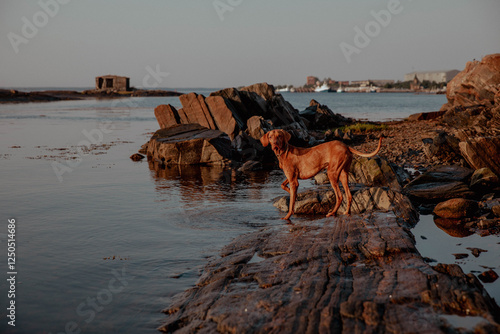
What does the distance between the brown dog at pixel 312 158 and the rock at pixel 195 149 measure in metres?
12.4

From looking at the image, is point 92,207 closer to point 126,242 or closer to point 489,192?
point 126,242

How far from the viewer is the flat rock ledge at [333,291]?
210 inches

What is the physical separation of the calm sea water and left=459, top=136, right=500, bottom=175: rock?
6.19 meters

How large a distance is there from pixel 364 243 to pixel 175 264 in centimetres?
384

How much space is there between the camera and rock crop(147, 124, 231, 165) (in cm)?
2331

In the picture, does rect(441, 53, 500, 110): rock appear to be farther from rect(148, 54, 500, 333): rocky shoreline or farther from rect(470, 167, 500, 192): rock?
rect(470, 167, 500, 192): rock

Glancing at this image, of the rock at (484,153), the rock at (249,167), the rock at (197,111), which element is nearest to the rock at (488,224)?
the rock at (484,153)

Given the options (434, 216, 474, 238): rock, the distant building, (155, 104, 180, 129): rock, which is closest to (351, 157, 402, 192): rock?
(434, 216, 474, 238): rock

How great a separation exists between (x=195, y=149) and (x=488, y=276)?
17566mm

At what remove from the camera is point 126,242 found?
10.6 m

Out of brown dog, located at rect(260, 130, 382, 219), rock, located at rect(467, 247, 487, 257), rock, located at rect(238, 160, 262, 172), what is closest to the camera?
rock, located at rect(467, 247, 487, 257)

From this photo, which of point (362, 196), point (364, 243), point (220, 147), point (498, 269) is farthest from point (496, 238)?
point (220, 147)

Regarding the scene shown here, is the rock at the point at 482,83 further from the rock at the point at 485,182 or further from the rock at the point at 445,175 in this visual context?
the rock at the point at 485,182

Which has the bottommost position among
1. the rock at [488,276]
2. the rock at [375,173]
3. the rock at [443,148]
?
the rock at [488,276]
